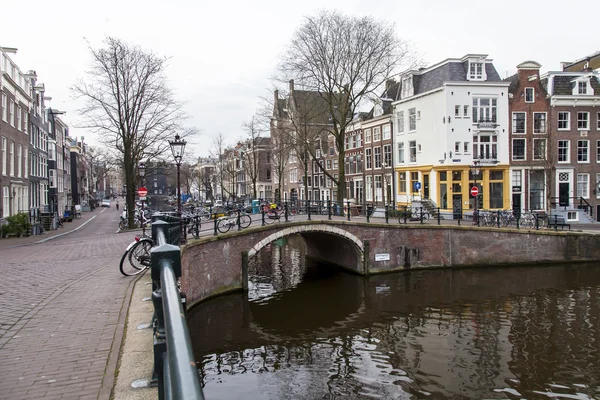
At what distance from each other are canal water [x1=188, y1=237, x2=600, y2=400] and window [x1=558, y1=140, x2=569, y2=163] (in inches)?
597

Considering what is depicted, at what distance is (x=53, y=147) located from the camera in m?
43.8

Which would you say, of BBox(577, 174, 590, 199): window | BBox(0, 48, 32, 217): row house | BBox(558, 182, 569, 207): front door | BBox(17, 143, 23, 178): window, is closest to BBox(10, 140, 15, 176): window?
BBox(0, 48, 32, 217): row house

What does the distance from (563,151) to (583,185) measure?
2.84 meters

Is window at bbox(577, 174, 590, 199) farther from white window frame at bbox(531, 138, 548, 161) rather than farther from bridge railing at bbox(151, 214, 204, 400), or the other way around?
bridge railing at bbox(151, 214, 204, 400)

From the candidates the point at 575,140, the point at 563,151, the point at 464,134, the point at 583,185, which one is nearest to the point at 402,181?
the point at 464,134

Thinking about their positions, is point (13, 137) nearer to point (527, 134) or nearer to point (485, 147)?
point (485, 147)

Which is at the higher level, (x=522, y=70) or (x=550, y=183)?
(x=522, y=70)

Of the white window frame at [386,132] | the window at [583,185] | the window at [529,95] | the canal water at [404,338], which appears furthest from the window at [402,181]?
the canal water at [404,338]

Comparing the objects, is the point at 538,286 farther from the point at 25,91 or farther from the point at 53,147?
the point at 53,147

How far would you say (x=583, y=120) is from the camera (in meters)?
33.2

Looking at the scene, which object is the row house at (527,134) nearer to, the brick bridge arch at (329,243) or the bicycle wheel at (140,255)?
the brick bridge arch at (329,243)

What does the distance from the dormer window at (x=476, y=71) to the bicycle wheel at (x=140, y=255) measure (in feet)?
90.7

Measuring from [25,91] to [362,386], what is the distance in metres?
33.1

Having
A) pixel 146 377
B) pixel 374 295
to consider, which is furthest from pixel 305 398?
pixel 374 295
